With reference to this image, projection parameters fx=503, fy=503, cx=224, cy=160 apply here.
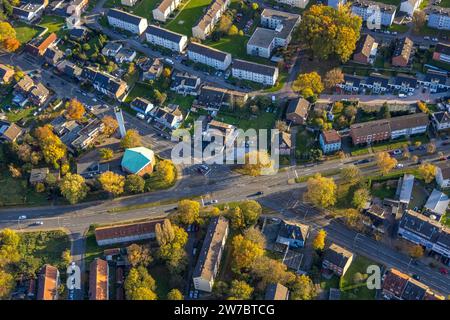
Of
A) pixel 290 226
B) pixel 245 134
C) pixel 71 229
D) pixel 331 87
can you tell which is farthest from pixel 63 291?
pixel 331 87

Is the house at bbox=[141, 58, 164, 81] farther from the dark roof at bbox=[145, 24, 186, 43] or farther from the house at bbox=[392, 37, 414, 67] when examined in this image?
the house at bbox=[392, 37, 414, 67]

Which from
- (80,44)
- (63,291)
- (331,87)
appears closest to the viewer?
(63,291)

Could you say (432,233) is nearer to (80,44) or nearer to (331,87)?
(331,87)

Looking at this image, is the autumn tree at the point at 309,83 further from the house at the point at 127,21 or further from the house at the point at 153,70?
the house at the point at 127,21

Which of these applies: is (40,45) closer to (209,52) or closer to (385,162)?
(209,52)

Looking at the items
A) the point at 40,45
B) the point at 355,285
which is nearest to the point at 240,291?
the point at 355,285

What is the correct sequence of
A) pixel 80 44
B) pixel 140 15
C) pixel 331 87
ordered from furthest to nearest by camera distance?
pixel 140 15 < pixel 80 44 < pixel 331 87
